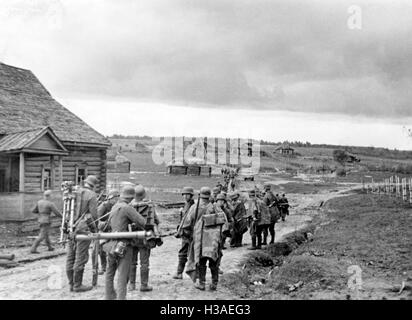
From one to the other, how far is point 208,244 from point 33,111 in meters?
14.5

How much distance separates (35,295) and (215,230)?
3.28 metres

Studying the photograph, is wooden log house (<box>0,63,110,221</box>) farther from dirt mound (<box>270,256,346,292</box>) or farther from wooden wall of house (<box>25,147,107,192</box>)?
dirt mound (<box>270,256,346,292</box>)

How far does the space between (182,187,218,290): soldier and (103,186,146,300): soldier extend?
145cm

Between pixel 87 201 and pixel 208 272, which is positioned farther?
pixel 208 272

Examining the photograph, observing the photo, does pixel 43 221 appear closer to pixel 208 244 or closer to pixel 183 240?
pixel 183 240

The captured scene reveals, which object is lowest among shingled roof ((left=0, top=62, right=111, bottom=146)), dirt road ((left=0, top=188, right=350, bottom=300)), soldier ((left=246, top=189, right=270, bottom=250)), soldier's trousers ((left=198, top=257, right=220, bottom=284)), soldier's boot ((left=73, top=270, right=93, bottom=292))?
dirt road ((left=0, top=188, right=350, bottom=300))

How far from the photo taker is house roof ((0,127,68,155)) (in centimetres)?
1530

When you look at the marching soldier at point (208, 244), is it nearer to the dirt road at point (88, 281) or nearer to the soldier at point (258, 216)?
the dirt road at point (88, 281)

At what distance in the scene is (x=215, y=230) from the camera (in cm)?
792

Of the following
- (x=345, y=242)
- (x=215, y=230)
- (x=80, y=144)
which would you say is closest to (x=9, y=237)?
(x=80, y=144)

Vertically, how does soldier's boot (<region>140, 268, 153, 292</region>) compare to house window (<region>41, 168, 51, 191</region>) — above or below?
below

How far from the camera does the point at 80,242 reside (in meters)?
7.77

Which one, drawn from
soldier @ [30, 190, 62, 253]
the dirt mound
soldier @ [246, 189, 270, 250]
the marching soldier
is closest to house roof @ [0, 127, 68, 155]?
soldier @ [30, 190, 62, 253]
